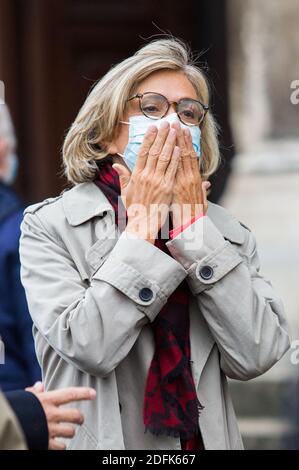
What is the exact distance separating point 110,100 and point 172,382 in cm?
77

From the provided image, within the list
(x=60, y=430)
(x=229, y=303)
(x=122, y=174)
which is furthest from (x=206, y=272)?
(x=60, y=430)

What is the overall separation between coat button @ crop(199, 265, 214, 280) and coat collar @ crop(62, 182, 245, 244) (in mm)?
241

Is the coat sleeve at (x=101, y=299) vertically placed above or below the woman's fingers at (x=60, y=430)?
above

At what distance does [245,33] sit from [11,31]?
1.42 metres

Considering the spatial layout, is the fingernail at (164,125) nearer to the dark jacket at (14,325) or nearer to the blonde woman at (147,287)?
the blonde woman at (147,287)

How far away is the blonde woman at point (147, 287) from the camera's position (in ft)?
9.59

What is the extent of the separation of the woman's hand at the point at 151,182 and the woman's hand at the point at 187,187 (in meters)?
0.02

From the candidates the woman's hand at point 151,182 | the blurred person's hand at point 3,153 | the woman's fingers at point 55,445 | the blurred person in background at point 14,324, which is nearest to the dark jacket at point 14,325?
the blurred person in background at point 14,324

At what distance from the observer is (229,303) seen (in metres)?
2.98

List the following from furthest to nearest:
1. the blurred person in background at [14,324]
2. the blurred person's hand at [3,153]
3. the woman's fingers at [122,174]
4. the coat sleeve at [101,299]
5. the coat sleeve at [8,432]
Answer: the blurred person's hand at [3,153] < the blurred person in background at [14,324] < the woman's fingers at [122,174] < the coat sleeve at [101,299] < the coat sleeve at [8,432]

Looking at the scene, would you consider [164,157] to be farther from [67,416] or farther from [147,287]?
[67,416]

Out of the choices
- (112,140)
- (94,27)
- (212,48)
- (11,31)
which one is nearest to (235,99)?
(212,48)

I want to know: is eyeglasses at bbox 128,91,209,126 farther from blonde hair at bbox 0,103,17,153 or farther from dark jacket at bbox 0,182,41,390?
blonde hair at bbox 0,103,17,153

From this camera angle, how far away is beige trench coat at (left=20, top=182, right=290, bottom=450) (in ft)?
9.53
